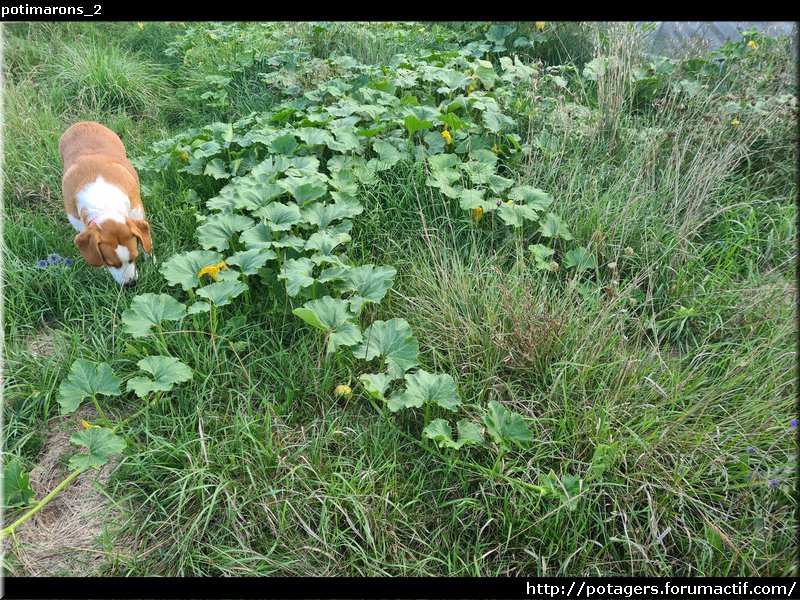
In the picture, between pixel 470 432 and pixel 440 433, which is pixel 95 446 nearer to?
pixel 440 433

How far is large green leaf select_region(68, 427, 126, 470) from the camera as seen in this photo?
1.83 m

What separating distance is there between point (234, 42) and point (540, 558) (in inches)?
185

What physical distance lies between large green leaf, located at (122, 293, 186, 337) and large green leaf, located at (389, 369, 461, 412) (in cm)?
90

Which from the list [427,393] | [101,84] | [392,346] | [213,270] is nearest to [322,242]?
[213,270]

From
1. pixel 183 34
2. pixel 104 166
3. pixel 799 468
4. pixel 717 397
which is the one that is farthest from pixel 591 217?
pixel 183 34

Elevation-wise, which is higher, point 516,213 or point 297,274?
point 516,213

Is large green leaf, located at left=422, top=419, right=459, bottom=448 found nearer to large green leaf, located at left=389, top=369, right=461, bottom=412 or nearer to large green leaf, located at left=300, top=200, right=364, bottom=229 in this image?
large green leaf, located at left=389, top=369, right=461, bottom=412

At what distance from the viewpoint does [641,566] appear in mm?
1686

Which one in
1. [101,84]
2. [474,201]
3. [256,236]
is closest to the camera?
[256,236]

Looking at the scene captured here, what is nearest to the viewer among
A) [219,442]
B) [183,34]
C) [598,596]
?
[598,596]

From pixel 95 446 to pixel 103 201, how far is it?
1.39 m

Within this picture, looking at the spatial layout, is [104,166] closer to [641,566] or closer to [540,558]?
[540,558]

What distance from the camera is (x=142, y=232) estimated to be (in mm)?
2670

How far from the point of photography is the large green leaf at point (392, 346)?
201 centimetres
